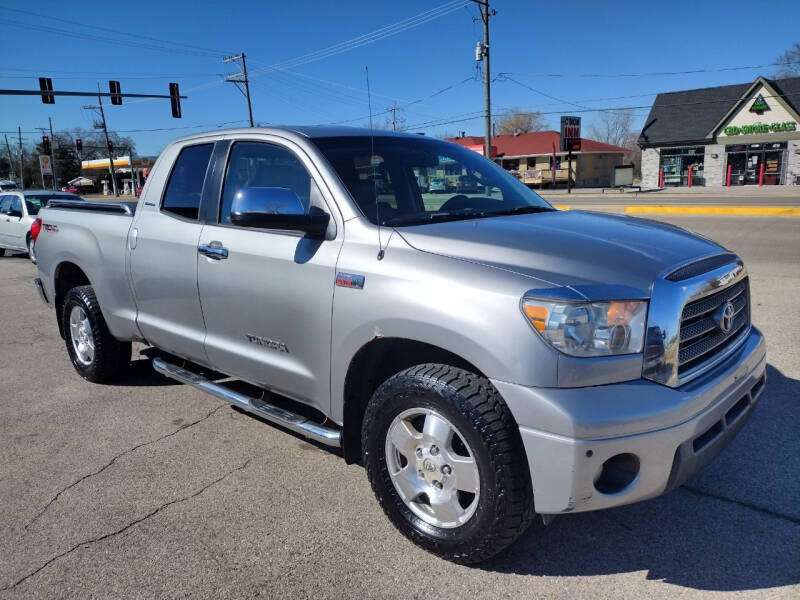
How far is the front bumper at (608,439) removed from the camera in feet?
7.16

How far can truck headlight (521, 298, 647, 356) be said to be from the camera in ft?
7.37

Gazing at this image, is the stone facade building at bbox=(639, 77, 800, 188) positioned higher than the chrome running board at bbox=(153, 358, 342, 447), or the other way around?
the stone facade building at bbox=(639, 77, 800, 188)

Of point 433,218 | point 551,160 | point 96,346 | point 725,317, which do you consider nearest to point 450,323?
point 433,218

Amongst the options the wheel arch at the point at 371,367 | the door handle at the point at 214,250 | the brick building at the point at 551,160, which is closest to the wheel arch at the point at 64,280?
the door handle at the point at 214,250

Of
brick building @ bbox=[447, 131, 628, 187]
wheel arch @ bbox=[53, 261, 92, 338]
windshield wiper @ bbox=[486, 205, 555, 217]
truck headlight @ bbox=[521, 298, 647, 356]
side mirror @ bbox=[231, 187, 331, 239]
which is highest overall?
brick building @ bbox=[447, 131, 628, 187]

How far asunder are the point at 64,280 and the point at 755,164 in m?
46.1

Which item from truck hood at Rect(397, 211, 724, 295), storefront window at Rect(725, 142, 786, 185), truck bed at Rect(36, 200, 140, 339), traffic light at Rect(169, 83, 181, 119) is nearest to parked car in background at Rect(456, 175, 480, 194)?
truck hood at Rect(397, 211, 724, 295)

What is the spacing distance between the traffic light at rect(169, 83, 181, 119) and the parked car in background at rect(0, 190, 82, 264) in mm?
16075

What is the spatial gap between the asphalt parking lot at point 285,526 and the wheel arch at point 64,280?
4.16 ft

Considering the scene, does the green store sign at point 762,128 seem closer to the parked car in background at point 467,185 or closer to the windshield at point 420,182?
the windshield at point 420,182

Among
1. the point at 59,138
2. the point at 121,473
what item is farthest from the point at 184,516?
the point at 59,138

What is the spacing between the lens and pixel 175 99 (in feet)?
99.4

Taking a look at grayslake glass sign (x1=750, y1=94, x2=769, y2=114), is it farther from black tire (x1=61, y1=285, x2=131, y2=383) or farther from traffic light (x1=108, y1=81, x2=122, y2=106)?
black tire (x1=61, y1=285, x2=131, y2=383)

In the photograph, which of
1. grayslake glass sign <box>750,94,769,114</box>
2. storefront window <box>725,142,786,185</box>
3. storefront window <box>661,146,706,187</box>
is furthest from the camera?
storefront window <box>661,146,706,187</box>
